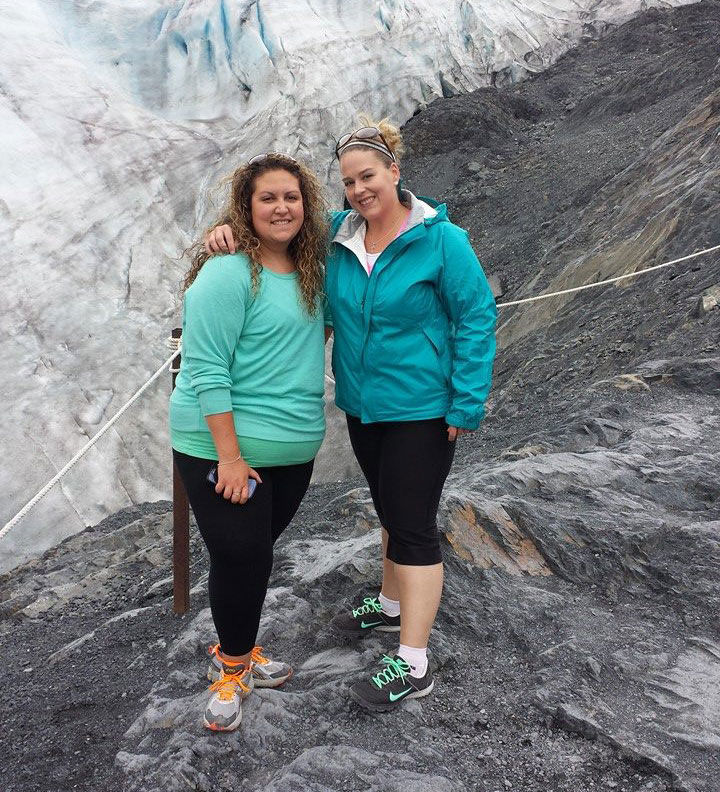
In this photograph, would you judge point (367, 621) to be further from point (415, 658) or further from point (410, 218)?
point (410, 218)

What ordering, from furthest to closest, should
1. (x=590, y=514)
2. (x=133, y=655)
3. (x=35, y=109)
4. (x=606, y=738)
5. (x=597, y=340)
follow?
(x=35, y=109) < (x=597, y=340) < (x=590, y=514) < (x=133, y=655) < (x=606, y=738)

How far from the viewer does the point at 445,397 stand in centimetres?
257

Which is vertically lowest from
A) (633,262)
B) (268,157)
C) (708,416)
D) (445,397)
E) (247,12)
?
(708,416)

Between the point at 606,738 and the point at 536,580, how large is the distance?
3.72ft

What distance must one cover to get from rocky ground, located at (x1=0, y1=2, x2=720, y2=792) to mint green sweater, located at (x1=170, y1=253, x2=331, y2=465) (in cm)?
112

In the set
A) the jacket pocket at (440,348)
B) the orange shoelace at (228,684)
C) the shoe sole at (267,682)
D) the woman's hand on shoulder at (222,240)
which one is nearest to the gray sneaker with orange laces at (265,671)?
the shoe sole at (267,682)

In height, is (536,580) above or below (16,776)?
below

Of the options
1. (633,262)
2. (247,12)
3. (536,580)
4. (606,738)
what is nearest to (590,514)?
(536,580)

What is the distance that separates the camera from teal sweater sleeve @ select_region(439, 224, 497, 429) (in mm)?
2500

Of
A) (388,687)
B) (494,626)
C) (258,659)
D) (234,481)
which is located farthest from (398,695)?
(234,481)

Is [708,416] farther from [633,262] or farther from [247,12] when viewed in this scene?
[247,12]

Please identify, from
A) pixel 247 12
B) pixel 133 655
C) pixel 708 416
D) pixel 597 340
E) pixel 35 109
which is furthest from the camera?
pixel 247 12

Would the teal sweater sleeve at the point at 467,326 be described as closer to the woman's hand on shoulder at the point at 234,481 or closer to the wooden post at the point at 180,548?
the woman's hand on shoulder at the point at 234,481

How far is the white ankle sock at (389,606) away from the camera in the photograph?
3123 millimetres
